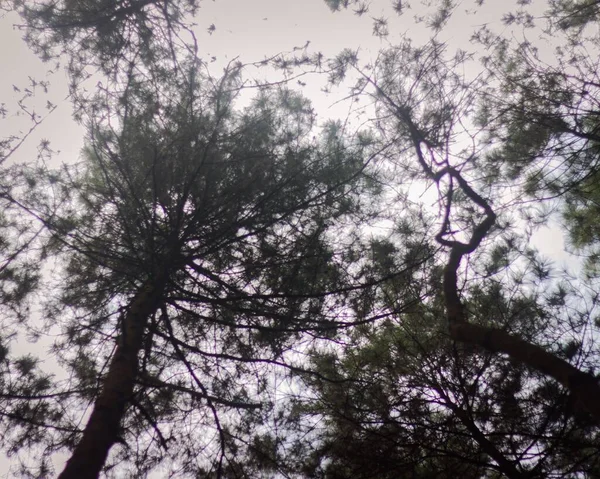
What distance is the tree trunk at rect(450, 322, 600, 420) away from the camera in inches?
87.2

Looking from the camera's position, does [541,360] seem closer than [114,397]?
Yes

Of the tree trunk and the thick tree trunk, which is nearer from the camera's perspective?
the tree trunk

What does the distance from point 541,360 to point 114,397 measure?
9.32 ft

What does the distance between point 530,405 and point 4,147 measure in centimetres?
519

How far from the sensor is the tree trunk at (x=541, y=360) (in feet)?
7.27

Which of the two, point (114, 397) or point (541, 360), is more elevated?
point (541, 360)

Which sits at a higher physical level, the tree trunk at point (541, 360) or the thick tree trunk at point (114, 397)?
the tree trunk at point (541, 360)

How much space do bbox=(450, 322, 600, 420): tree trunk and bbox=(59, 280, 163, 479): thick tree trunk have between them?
7.81 feet

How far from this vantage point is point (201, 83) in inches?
175

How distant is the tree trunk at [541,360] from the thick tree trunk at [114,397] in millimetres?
2379

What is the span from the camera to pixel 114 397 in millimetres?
2930

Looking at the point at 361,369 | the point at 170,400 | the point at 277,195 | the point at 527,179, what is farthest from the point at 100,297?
the point at 527,179

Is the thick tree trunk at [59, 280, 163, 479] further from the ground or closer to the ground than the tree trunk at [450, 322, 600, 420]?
closer to the ground

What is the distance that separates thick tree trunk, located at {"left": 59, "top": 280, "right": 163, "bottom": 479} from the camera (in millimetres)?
2535
